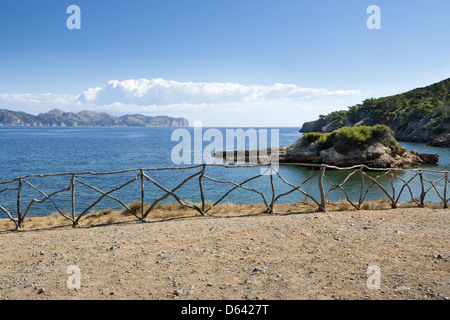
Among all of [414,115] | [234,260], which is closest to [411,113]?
[414,115]

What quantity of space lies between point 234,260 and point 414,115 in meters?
89.1

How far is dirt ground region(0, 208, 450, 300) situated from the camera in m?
5.28

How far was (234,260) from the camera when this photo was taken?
6.60m

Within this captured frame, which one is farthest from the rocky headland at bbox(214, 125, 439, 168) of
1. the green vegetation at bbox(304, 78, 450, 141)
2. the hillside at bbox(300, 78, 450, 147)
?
the green vegetation at bbox(304, 78, 450, 141)

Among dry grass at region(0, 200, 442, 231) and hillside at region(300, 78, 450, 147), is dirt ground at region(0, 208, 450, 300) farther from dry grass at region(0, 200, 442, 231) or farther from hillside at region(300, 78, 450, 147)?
hillside at region(300, 78, 450, 147)

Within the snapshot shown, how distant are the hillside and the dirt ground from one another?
65673 mm

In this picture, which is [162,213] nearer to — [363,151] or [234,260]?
[234,260]

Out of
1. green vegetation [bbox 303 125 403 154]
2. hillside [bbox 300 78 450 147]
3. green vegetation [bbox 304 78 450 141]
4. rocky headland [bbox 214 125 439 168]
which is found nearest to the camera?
rocky headland [bbox 214 125 439 168]

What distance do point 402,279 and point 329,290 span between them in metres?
1.58

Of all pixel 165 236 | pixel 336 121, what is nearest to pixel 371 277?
pixel 165 236

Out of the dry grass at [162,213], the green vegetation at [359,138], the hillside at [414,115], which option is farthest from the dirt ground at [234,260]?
the hillside at [414,115]

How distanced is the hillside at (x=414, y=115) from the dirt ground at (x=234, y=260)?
65673 millimetres

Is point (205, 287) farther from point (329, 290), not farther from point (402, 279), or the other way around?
point (402, 279)

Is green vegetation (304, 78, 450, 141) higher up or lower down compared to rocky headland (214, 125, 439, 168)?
higher up
